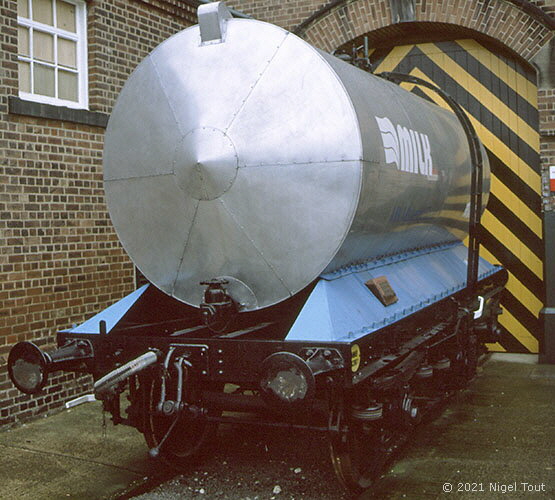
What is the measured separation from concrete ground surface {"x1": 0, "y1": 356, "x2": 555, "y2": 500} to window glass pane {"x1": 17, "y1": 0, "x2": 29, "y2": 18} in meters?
3.58

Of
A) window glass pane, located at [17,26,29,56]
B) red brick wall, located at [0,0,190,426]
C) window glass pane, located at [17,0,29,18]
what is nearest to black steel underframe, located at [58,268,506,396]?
red brick wall, located at [0,0,190,426]

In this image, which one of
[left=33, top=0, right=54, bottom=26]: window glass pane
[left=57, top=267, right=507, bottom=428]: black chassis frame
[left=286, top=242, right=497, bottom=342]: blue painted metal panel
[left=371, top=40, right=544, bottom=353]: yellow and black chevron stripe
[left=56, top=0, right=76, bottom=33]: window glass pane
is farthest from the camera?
[left=371, top=40, right=544, bottom=353]: yellow and black chevron stripe

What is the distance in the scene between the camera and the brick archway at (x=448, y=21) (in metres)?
8.15

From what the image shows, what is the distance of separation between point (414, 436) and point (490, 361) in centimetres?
323

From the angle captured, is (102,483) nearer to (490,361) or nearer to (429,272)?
(429,272)

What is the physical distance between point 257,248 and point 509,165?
5546 mm

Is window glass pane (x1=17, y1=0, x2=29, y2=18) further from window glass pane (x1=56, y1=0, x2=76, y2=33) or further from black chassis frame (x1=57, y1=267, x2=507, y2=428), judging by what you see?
black chassis frame (x1=57, y1=267, x2=507, y2=428)

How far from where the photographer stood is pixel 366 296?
4.39 metres

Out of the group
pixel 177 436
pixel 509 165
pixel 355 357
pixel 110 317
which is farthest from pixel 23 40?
pixel 509 165

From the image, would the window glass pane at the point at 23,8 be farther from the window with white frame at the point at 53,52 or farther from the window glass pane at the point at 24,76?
the window glass pane at the point at 24,76

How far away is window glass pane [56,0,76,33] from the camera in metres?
6.78

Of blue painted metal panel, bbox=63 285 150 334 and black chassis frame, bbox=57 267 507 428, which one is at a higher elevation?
blue painted metal panel, bbox=63 285 150 334

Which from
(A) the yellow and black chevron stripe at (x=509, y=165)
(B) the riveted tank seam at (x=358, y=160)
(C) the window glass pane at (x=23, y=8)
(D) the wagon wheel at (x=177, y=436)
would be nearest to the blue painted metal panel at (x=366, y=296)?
(B) the riveted tank seam at (x=358, y=160)

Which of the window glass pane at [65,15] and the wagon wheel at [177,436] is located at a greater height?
the window glass pane at [65,15]
